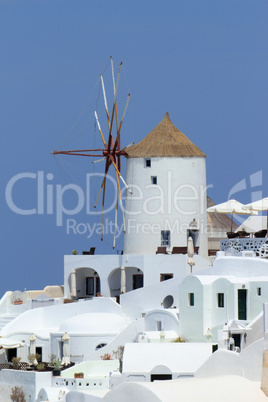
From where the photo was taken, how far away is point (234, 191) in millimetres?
53000

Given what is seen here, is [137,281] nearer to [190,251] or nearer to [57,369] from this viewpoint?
[190,251]

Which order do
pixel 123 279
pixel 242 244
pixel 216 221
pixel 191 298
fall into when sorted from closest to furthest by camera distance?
pixel 191 298 → pixel 242 244 → pixel 123 279 → pixel 216 221

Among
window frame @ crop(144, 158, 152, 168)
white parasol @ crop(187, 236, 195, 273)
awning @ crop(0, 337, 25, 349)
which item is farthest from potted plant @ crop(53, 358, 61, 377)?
window frame @ crop(144, 158, 152, 168)

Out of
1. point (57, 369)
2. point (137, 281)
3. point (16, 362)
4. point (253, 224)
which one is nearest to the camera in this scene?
→ point (57, 369)

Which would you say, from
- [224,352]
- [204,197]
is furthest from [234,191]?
[224,352]

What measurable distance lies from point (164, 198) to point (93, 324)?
27.8 feet

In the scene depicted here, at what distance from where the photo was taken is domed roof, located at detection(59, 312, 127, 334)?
43784 millimetres

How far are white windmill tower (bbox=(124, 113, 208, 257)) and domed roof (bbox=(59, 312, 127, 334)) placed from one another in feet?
20.6

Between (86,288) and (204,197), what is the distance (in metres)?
6.77

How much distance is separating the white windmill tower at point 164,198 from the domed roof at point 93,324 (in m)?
6.28

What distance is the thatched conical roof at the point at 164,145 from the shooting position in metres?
50.4

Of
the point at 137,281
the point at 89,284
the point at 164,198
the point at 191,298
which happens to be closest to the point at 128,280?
the point at 137,281

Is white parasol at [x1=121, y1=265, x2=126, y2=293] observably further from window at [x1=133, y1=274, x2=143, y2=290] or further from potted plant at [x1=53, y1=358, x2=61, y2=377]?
potted plant at [x1=53, y1=358, x2=61, y2=377]

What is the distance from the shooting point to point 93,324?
44.0 m
